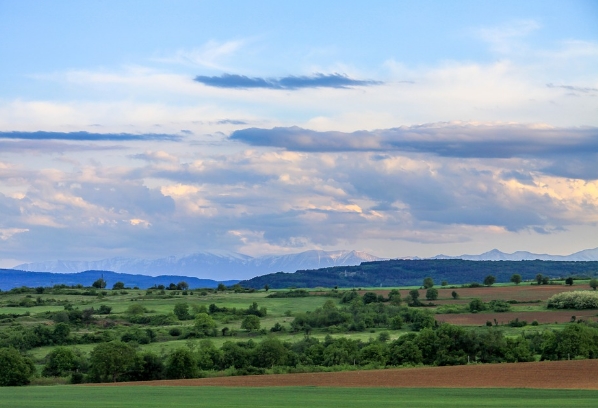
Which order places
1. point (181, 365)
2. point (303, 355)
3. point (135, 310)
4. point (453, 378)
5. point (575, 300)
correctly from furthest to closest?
1. point (135, 310)
2. point (575, 300)
3. point (303, 355)
4. point (181, 365)
5. point (453, 378)

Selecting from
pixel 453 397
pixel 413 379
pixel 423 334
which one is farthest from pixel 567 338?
pixel 453 397

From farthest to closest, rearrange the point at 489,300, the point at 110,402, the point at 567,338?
the point at 489,300
the point at 567,338
the point at 110,402

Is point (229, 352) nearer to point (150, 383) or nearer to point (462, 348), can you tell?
point (150, 383)

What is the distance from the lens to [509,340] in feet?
342

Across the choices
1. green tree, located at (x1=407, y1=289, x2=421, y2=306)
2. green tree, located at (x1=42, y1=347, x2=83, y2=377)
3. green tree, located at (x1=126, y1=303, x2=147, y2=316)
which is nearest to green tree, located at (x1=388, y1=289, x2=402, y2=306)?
green tree, located at (x1=407, y1=289, x2=421, y2=306)

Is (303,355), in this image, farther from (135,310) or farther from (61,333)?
(135,310)

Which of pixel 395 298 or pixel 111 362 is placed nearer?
pixel 111 362

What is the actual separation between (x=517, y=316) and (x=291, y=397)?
295 feet

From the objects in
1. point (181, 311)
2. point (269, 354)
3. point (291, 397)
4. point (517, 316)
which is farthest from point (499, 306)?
point (291, 397)

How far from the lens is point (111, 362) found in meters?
96.9

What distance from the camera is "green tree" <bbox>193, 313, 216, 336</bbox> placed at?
148375 mm

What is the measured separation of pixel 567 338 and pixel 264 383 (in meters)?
39.7

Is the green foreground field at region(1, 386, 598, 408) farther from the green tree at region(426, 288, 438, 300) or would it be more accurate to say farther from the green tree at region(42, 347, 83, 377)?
the green tree at region(426, 288, 438, 300)

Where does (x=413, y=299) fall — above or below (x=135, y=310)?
below
